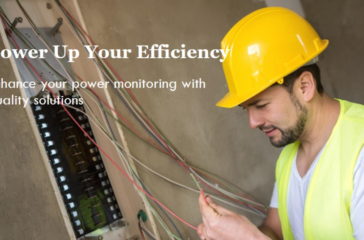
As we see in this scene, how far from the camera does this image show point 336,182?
115 centimetres

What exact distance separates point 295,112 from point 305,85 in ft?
0.33

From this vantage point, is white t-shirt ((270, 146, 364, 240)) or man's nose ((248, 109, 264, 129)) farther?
man's nose ((248, 109, 264, 129))

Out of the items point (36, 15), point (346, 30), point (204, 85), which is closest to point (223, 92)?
point (204, 85)

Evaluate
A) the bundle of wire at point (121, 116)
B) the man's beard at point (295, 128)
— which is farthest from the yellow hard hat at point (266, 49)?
the bundle of wire at point (121, 116)

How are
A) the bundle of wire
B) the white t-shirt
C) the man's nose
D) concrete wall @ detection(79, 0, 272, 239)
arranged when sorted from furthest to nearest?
concrete wall @ detection(79, 0, 272, 239)
the bundle of wire
the man's nose
the white t-shirt

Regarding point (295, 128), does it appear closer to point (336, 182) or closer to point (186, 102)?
point (336, 182)

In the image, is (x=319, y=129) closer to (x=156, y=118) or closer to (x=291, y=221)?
(x=291, y=221)

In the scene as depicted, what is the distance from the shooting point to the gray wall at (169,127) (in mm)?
1248

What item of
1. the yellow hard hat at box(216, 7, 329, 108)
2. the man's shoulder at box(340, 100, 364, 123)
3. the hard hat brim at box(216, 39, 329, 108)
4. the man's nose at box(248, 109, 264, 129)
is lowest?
the man's shoulder at box(340, 100, 364, 123)

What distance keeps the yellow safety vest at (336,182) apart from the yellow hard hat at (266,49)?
0.24 metres

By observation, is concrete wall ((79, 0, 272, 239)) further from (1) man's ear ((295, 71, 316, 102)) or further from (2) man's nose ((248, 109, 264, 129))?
(1) man's ear ((295, 71, 316, 102))

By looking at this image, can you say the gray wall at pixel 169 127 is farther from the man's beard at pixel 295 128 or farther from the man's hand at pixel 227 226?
the man's beard at pixel 295 128

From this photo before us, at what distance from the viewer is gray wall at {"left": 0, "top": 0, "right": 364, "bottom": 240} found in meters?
1.25

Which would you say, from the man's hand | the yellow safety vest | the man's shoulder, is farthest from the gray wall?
the man's shoulder
